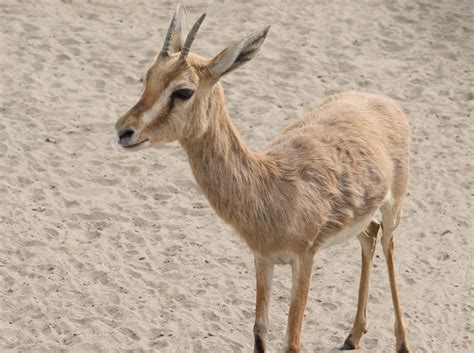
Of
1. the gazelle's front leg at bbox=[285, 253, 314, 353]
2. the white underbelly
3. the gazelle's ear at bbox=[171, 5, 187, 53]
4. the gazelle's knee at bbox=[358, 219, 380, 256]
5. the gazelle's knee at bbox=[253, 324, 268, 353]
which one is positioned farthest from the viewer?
the gazelle's knee at bbox=[358, 219, 380, 256]

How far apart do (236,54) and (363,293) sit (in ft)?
7.96

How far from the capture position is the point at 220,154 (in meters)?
5.82

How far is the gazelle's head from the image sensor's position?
5523 millimetres

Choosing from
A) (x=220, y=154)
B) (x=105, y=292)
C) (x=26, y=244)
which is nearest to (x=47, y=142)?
(x=26, y=244)

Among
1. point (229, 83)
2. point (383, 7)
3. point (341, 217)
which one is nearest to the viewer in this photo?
point (341, 217)

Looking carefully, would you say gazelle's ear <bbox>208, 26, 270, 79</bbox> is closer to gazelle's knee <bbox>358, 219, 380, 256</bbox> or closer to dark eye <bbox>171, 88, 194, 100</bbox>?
dark eye <bbox>171, 88, 194, 100</bbox>

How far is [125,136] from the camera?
18.2 feet

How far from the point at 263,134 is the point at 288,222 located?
399 centimetres

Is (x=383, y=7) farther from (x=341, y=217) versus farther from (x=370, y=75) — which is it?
(x=341, y=217)

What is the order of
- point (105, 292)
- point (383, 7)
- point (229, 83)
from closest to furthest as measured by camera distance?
1. point (105, 292)
2. point (229, 83)
3. point (383, 7)

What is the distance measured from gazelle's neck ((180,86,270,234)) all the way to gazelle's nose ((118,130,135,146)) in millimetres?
382

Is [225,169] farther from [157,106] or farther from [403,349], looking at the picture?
[403,349]

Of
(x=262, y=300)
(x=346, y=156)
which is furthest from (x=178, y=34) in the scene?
(x=262, y=300)

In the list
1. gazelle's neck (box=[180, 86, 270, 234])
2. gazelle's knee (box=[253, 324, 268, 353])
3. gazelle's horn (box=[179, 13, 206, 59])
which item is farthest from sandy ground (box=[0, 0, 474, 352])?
gazelle's horn (box=[179, 13, 206, 59])
